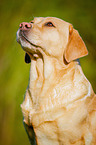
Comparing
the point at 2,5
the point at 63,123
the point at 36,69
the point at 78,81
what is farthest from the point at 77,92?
the point at 2,5

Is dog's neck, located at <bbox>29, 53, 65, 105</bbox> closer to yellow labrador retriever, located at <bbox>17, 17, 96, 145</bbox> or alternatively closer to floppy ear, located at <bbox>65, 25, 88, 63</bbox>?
yellow labrador retriever, located at <bbox>17, 17, 96, 145</bbox>

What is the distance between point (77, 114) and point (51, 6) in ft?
10.3

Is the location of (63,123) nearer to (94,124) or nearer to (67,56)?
(94,124)

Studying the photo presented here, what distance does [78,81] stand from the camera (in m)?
1.90

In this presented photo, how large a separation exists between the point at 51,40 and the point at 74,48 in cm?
19

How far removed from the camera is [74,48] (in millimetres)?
1938

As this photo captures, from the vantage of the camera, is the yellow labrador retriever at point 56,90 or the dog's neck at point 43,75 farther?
the dog's neck at point 43,75

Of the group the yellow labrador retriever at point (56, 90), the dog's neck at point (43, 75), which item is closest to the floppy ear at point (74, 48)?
the yellow labrador retriever at point (56, 90)

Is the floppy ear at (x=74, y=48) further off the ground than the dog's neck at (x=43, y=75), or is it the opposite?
the floppy ear at (x=74, y=48)

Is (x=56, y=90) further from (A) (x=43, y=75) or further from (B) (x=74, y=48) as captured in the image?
(B) (x=74, y=48)

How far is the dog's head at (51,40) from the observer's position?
1.90 m

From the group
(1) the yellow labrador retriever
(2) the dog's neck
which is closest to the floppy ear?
(1) the yellow labrador retriever

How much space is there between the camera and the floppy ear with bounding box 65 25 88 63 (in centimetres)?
191

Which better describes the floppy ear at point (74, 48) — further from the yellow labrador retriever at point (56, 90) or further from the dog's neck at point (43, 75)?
the dog's neck at point (43, 75)
